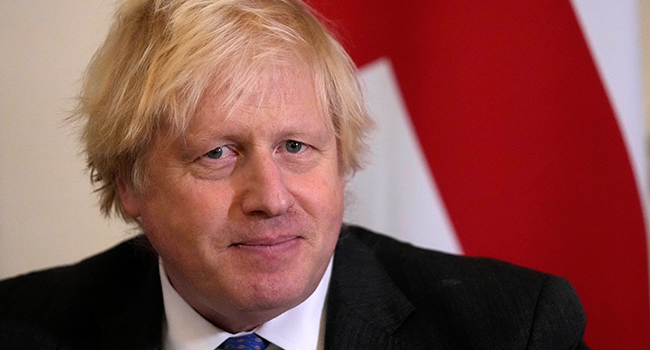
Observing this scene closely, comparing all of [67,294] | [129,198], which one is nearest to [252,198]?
[129,198]

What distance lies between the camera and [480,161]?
1854 millimetres

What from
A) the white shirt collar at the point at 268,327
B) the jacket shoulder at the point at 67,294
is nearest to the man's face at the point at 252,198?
the white shirt collar at the point at 268,327

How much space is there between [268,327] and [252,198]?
1.14 ft

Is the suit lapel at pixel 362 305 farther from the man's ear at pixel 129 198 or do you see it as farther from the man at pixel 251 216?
the man's ear at pixel 129 198

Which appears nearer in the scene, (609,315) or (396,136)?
(609,315)

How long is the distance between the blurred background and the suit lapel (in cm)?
34

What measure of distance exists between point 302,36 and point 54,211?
1.29m

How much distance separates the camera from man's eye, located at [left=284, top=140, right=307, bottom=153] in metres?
1.26

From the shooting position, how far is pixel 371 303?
1.45 metres

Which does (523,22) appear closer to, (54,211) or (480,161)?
(480,161)

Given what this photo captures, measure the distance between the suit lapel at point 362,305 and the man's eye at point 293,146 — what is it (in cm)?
37

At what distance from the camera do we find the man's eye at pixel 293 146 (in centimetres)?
126

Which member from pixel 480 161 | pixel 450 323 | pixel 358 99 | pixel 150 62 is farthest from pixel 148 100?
pixel 480 161

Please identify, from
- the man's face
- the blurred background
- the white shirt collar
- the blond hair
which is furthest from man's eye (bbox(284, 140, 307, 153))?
the blurred background
